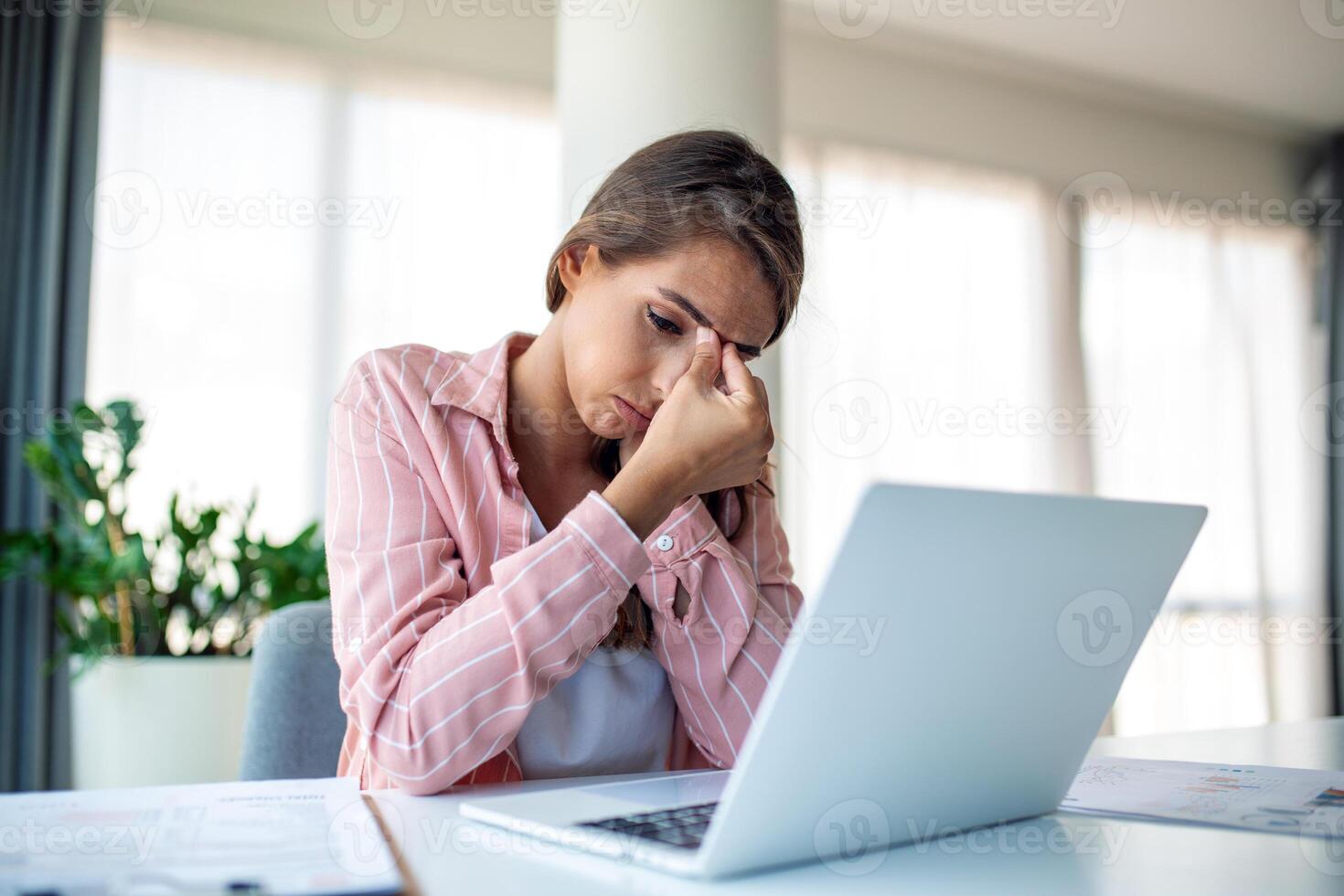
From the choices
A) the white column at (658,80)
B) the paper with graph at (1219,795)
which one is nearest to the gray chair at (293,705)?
the paper with graph at (1219,795)

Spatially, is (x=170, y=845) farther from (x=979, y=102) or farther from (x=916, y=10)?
(x=979, y=102)

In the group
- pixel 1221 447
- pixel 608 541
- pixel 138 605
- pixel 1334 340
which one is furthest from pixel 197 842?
pixel 1334 340

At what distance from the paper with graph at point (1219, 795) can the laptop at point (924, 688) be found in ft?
0.23

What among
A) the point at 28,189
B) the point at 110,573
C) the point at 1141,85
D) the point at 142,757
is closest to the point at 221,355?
the point at 28,189

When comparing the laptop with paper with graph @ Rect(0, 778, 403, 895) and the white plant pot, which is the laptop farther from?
the white plant pot

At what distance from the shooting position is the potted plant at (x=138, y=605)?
234 centimetres

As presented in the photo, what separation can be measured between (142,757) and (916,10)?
3.22 metres

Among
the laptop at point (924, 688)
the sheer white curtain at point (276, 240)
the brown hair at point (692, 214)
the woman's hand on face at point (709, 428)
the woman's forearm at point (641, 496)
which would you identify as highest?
the sheer white curtain at point (276, 240)

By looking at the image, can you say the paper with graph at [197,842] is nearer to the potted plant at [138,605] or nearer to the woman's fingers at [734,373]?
the woman's fingers at [734,373]

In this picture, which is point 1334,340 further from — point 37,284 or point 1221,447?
point 37,284

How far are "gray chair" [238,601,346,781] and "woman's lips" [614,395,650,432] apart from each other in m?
0.43

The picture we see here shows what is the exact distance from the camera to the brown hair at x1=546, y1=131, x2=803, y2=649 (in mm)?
1126

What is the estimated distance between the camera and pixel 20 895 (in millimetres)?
473

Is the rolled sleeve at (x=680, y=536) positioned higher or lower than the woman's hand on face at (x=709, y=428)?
lower
